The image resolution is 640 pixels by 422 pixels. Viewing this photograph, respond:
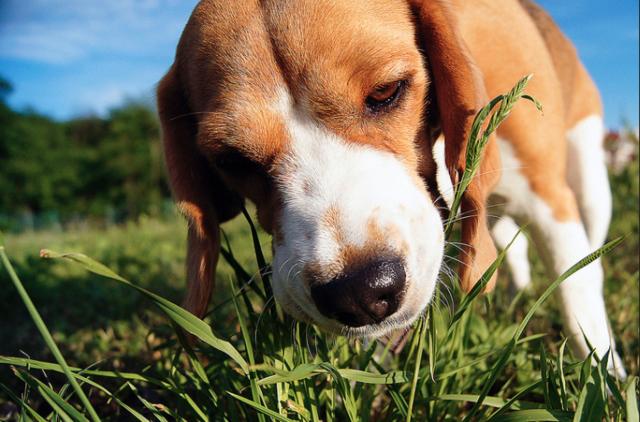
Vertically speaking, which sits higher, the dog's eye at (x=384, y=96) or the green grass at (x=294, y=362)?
the dog's eye at (x=384, y=96)

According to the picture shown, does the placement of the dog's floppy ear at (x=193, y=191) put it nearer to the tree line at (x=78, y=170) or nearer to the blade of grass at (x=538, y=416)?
the blade of grass at (x=538, y=416)

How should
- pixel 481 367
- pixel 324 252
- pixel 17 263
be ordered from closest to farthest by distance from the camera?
pixel 324 252 < pixel 481 367 < pixel 17 263

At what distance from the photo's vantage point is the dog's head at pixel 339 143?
1.82 metres

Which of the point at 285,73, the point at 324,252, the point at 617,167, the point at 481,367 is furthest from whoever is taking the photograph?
the point at 617,167

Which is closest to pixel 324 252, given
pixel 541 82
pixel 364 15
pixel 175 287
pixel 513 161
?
pixel 364 15

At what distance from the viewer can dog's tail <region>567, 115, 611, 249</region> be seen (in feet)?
12.9

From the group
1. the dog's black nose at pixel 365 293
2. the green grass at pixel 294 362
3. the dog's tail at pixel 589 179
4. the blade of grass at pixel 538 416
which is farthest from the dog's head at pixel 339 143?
the dog's tail at pixel 589 179

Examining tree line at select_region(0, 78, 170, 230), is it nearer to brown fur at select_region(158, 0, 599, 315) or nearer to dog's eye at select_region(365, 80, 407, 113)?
brown fur at select_region(158, 0, 599, 315)

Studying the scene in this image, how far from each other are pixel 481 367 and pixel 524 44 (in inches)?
62.5

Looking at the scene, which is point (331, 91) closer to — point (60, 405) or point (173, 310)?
point (173, 310)

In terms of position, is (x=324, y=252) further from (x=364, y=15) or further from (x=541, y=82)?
(x=541, y=82)

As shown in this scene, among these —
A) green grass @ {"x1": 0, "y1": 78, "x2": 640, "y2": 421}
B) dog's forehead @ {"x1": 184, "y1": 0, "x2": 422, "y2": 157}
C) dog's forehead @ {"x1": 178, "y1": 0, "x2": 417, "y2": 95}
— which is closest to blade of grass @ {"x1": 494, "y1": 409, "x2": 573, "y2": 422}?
green grass @ {"x1": 0, "y1": 78, "x2": 640, "y2": 421}

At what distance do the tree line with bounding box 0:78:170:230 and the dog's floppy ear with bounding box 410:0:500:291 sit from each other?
1875 inches

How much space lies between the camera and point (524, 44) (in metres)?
2.97
